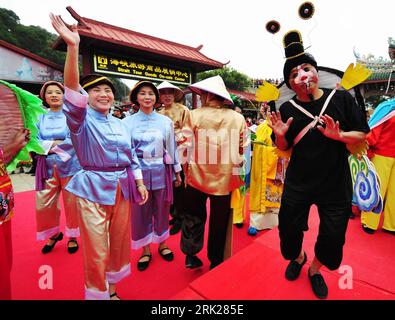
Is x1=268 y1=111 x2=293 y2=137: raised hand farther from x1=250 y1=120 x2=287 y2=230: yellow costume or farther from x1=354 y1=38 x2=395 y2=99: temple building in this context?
x1=354 y1=38 x2=395 y2=99: temple building

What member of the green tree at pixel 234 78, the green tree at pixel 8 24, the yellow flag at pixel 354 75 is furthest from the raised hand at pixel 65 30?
the green tree at pixel 234 78

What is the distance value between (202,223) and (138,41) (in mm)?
7528

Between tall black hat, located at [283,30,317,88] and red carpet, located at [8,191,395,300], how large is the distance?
1.55 m

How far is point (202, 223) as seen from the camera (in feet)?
7.64

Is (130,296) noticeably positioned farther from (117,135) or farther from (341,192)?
(341,192)

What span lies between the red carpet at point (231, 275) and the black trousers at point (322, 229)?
0.27 metres

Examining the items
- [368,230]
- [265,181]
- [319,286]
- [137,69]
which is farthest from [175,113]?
[137,69]

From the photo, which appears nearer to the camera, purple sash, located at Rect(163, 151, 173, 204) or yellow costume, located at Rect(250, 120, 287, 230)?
purple sash, located at Rect(163, 151, 173, 204)

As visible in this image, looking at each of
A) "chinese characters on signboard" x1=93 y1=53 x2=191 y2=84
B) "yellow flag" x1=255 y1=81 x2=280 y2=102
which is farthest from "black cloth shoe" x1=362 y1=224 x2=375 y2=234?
"chinese characters on signboard" x1=93 y1=53 x2=191 y2=84

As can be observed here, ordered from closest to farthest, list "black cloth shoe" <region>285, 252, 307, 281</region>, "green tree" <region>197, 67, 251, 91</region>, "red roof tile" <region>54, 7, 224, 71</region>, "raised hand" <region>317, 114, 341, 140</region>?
1. "raised hand" <region>317, 114, 341, 140</region>
2. "black cloth shoe" <region>285, 252, 307, 281</region>
3. "red roof tile" <region>54, 7, 224, 71</region>
4. "green tree" <region>197, 67, 251, 91</region>

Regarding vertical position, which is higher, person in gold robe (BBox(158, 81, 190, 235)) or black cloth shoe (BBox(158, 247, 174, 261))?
person in gold robe (BBox(158, 81, 190, 235))

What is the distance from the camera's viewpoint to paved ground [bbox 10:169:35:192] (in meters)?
5.57

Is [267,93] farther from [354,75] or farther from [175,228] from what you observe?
[175,228]

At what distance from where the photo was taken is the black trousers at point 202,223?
7.48ft
